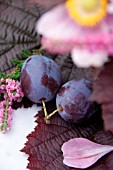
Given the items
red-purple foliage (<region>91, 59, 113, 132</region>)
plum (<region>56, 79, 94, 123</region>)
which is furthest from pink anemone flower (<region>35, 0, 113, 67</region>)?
plum (<region>56, 79, 94, 123</region>)

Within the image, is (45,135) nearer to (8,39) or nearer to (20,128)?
(20,128)

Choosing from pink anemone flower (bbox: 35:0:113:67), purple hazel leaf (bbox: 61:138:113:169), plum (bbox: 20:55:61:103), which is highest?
pink anemone flower (bbox: 35:0:113:67)

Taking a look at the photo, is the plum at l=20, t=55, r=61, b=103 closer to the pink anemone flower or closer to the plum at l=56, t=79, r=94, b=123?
the plum at l=56, t=79, r=94, b=123

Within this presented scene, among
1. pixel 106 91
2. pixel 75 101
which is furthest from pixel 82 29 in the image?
pixel 75 101

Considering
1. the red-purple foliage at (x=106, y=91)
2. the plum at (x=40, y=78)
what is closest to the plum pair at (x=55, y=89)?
the plum at (x=40, y=78)

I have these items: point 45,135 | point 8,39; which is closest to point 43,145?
point 45,135

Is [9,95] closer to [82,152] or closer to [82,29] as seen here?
[82,152]
